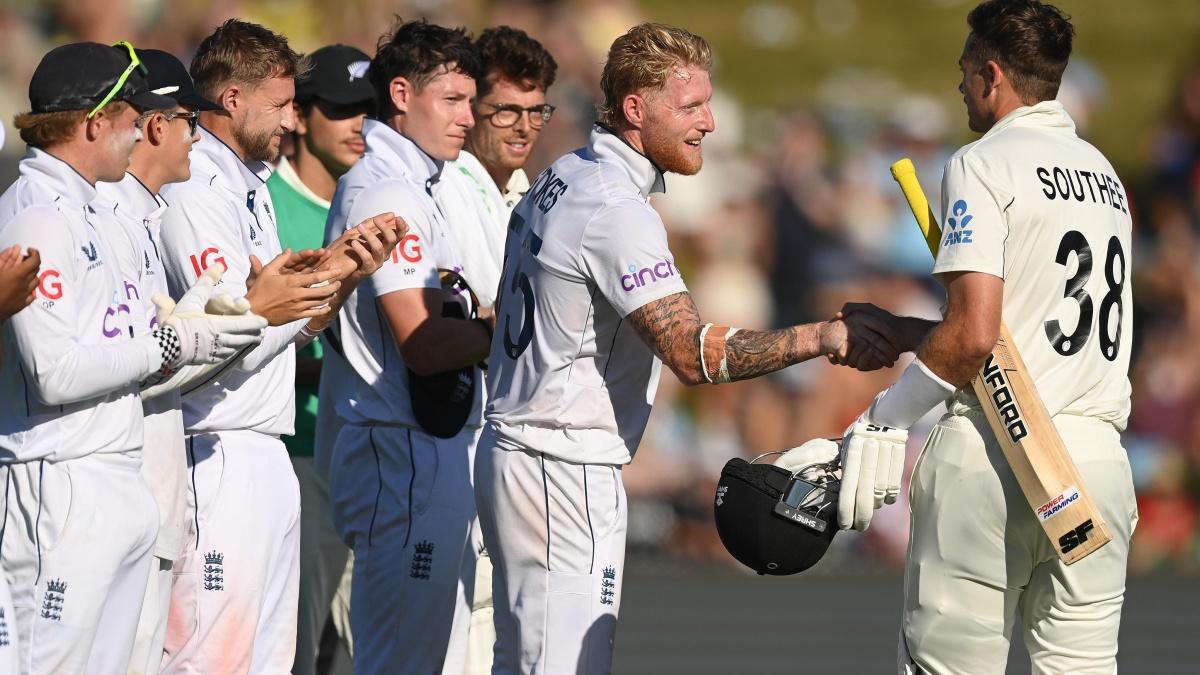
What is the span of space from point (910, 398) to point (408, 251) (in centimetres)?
203

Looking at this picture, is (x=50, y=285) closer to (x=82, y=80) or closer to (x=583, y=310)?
(x=82, y=80)

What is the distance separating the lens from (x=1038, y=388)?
475 cm

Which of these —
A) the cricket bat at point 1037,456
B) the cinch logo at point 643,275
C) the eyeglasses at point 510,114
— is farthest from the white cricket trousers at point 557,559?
the eyeglasses at point 510,114

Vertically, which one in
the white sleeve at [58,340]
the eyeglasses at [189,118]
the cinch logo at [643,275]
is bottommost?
the white sleeve at [58,340]

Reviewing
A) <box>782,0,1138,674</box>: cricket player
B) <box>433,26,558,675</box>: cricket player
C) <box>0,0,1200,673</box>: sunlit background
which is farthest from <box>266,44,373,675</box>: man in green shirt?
<box>0,0,1200,673</box>: sunlit background

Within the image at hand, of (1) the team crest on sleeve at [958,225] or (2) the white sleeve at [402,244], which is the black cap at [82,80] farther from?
(1) the team crest on sleeve at [958,225]

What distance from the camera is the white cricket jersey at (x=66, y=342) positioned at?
4227 millimetres

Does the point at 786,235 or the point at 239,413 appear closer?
the point at 239,413

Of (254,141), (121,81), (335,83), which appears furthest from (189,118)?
Result: (335,83)

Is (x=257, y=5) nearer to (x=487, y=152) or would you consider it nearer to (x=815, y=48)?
(x=815, y=48)

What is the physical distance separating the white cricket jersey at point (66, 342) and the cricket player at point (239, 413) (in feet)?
1.89

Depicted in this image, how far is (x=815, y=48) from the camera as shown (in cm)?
1677

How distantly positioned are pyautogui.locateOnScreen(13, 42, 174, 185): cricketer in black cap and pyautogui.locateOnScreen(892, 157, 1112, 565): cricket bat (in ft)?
8.42

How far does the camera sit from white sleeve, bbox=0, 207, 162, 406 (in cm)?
421
